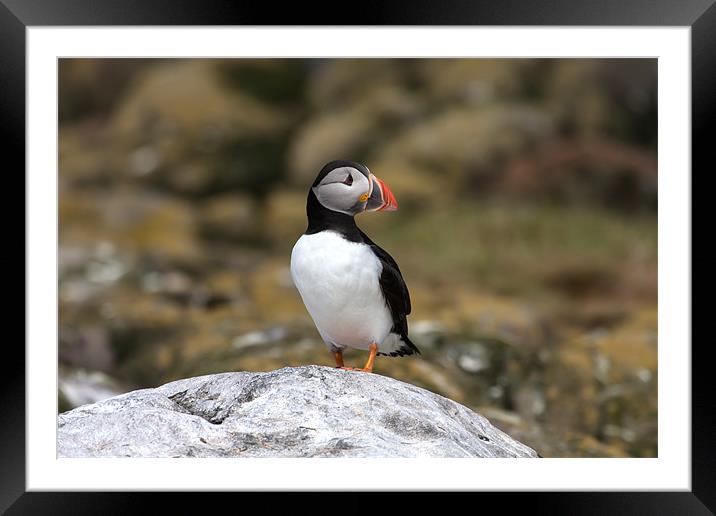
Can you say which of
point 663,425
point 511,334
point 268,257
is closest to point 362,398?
point 663,425

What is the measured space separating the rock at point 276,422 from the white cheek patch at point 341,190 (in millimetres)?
860

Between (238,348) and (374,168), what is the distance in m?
7.59

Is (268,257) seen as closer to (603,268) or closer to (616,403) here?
(603,268)

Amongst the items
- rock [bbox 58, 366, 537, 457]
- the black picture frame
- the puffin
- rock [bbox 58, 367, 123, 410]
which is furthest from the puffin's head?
rock [bbox 58, 367, 123, 410]

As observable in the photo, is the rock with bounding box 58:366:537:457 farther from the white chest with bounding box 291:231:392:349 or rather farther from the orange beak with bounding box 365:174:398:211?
the orange beak with bounding box 365:174:398:211

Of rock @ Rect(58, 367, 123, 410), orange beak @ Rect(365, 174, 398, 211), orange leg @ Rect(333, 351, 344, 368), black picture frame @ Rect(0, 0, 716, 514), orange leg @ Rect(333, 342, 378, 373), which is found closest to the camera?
black picture frame @ Rect(0, 0, 716, 514)

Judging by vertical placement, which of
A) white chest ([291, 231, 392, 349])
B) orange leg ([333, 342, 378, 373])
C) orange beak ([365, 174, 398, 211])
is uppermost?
orange beak ([365, 174, 398, 211])

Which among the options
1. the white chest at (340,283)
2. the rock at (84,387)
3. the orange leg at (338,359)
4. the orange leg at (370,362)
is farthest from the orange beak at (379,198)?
the rock at (84,387)

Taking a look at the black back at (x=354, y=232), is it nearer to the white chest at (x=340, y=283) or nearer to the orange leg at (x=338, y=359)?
the white chest at (x=340, y=283)

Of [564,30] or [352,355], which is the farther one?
[352,355]

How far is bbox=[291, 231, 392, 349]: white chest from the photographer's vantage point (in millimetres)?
4949

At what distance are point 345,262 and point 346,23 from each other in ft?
3.96

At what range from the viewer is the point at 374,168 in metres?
15.7

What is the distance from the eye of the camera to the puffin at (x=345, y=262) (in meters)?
4.95
